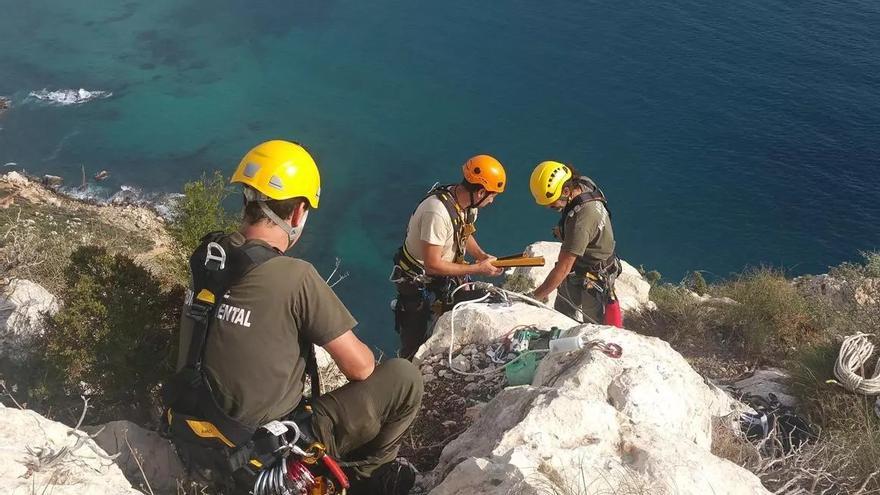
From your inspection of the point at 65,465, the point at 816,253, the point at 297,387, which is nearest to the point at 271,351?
the point at 297,387

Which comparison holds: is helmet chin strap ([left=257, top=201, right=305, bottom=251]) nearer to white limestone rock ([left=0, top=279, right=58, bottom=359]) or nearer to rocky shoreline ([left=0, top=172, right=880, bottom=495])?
rocky shoreline ([left=0, top=172, right=880, bottom=495])

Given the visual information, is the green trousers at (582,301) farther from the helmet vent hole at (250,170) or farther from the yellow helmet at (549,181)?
the helmet vent hole at (250,170)

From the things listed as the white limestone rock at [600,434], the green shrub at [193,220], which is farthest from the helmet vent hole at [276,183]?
the green shrub at [193,220]

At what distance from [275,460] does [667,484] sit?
216 cm

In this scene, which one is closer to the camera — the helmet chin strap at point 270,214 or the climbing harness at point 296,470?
the climbing harness at point 296,470

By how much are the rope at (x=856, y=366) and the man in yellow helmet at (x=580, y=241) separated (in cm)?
238

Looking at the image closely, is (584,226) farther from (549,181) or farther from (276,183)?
(276,183)

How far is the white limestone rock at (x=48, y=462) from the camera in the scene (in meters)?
3.23

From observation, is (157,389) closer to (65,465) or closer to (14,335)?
(14,335)

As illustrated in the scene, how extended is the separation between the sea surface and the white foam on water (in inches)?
7.2

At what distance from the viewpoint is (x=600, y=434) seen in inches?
156

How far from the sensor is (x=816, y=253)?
31.7m

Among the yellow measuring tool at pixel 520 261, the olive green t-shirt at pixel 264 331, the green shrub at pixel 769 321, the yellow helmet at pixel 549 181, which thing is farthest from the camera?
the green shrub at pixel 769 321

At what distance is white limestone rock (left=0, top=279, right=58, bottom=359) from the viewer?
5.52 metres
